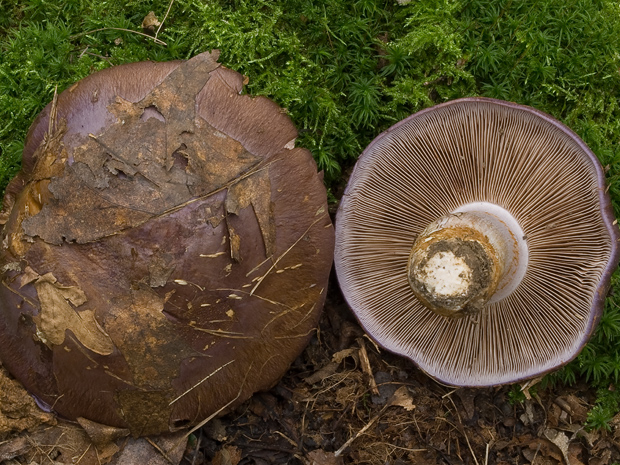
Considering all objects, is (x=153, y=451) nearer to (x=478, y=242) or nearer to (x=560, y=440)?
(x=478, y=242)

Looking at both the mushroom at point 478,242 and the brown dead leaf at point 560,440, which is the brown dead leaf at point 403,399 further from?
the brown dead leaf at point 560,440

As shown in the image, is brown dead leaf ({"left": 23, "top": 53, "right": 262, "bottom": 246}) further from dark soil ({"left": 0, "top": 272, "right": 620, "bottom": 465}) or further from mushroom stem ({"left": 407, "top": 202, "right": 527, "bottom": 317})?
dark soil ({"left": 0, "top": 272, "right": 620, "bottom": 465})

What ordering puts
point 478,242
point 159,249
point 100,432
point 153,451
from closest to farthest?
point 159,249 < point 478,242 < point 100,432 < point 153,451

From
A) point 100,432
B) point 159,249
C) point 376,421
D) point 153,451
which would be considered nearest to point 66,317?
point 159,249

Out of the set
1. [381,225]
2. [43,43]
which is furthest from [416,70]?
[43,43]

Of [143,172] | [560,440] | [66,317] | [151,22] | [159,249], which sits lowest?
[560,440]

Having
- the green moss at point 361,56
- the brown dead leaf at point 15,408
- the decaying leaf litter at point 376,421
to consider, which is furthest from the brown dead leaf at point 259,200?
the brown dead leaf at point 15,408

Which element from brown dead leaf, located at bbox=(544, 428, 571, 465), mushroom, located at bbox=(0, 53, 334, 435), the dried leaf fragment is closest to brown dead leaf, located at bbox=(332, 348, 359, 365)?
mushroom, located at bbox=(0, 53, 334, 435)
